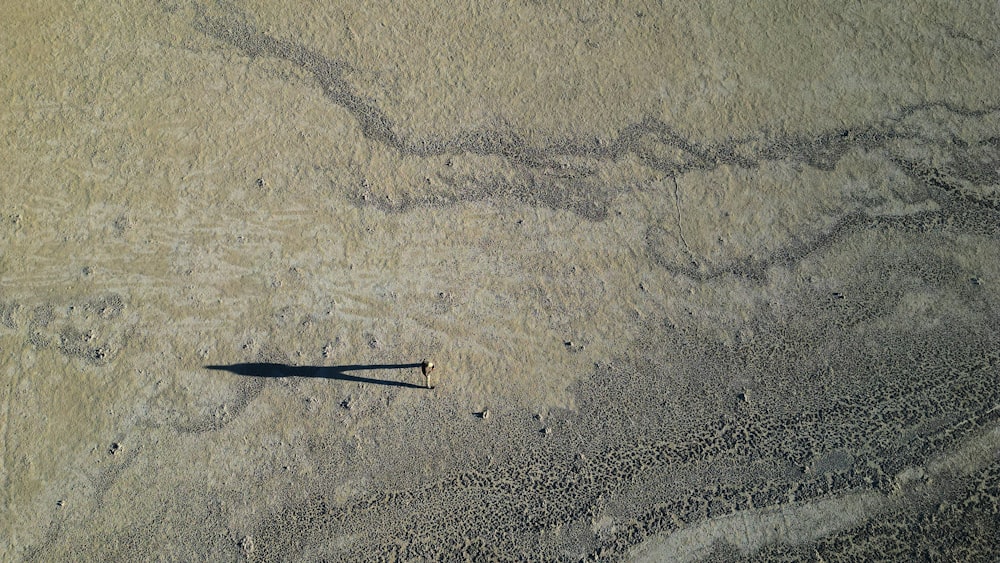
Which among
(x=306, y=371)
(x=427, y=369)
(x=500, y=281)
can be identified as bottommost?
(x=306, y=371)

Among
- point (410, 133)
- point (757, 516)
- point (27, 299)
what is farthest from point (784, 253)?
point (27, 299)

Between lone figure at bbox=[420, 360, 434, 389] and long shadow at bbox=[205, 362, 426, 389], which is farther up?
lone figure at bbox=[420, 360, 434, 389]

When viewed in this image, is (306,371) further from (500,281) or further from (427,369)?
(500,281)

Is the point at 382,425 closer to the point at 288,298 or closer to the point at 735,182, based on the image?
the point at 288,298

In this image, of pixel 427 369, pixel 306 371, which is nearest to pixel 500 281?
pixel 427 369

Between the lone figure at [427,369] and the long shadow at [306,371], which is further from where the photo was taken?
the long shadow at [306,371]
